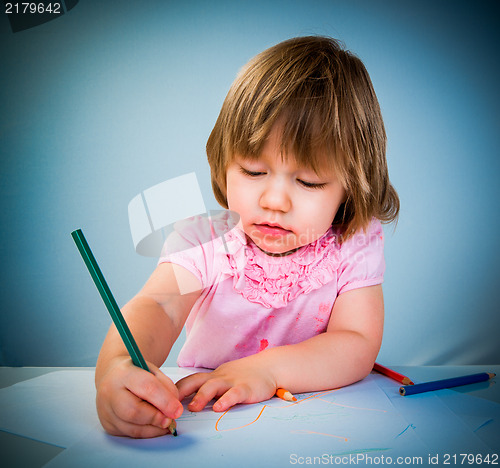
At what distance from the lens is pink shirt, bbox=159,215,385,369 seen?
0.59m

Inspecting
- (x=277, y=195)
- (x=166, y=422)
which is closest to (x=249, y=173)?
(x=277, y=195)

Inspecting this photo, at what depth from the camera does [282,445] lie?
322 mm

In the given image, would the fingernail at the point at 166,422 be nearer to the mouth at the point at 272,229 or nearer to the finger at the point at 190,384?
the finger at the point at 190,384

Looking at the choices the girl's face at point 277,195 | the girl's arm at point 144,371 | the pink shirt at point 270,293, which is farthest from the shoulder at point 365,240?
the girl's arm at point 144,371

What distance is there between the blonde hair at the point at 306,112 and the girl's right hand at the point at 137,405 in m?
0.20

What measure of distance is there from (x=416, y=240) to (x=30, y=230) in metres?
0.48

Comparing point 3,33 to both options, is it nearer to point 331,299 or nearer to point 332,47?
point 332,47

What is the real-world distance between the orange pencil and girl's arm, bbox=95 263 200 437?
0.11 m

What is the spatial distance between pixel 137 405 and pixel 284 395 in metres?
0.14

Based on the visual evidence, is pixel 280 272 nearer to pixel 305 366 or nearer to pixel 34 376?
pixel 305 366

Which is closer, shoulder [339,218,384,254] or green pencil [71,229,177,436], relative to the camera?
green pencil [71,229,177,436]

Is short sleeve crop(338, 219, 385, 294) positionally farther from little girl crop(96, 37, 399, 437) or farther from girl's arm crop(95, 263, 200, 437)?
girl's arm crop(95, 263, 200, 437)

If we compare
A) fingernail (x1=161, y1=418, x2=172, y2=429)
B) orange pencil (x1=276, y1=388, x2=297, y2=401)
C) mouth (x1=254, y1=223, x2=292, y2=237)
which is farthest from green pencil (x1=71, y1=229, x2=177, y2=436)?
mouth (x1=254, y1=223, x2=292, y2=237)

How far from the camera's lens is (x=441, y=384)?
47cm
